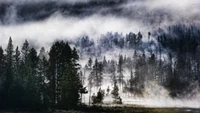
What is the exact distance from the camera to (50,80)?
103125 millimetres

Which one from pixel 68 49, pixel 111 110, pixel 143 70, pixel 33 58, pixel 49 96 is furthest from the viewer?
pixel 143 70

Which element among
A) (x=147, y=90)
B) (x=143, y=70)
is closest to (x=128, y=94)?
(x=147, y=90)

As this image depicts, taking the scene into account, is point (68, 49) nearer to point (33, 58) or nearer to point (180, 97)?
point (33, 58)

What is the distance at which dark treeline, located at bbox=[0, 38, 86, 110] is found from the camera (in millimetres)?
92562

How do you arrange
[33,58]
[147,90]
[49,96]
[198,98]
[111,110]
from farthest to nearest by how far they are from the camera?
[147,90] < [198,98] < [33,58] < [49,96] < [111,110]

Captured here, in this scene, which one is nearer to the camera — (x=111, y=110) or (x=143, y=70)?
(x=111, y=110)

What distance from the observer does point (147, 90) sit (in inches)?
6811

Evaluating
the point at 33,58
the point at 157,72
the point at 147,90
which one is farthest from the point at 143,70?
the point at 33,58

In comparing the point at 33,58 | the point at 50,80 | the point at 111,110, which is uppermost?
the point at 33,58

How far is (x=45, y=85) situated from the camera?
323ft

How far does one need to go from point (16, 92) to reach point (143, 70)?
107 m

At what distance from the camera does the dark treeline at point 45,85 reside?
304 feet

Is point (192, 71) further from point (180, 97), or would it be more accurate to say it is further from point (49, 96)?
point (49, 96)

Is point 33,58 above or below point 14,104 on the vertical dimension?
above
